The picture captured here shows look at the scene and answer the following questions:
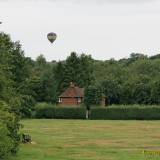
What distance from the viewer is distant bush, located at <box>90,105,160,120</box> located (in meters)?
87.2

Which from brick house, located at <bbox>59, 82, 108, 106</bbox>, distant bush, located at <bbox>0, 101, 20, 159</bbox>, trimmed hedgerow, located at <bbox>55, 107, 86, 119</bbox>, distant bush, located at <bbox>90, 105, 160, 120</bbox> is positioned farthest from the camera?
brick house, located at <bbox>59, 82, 108, 106</bbox>

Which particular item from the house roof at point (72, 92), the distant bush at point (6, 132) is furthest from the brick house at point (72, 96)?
the distant bush at point (6, 132)

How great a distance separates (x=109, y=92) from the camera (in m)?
113

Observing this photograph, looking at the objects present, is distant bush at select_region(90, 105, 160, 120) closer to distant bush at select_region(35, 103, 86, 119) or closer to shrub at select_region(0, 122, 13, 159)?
distant bush at select_region(35, 103, 86, 119)

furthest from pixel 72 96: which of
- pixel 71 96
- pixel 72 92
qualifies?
pixel 72 92

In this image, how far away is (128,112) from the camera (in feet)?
289

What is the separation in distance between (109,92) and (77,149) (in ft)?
254

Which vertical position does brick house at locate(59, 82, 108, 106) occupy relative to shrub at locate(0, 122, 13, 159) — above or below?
above

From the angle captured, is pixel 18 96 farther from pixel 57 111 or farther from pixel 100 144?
pixel 57 111

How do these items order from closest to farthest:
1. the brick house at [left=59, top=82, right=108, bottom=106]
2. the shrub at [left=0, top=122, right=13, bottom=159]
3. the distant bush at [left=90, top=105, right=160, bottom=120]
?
the shrub at [left=0, top=122, right=13, bottom=159]
the distant bush at [left=90, top=105, right=160, bottom=120]
the brick house at [left=59, top=82, right=108, bottom=106]

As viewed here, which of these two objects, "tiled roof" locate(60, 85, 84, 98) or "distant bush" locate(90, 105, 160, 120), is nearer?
"distant bush" locate(90, 105, 160, 120)

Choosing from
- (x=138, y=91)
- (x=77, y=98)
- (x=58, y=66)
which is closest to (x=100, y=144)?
(x=138, y=91)

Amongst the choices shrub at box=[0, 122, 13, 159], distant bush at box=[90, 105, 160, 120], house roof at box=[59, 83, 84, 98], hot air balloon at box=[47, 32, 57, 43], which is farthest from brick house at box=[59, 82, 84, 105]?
shrub at box=[0, 122, 13, 159]

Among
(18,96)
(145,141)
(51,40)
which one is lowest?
(145,141)
